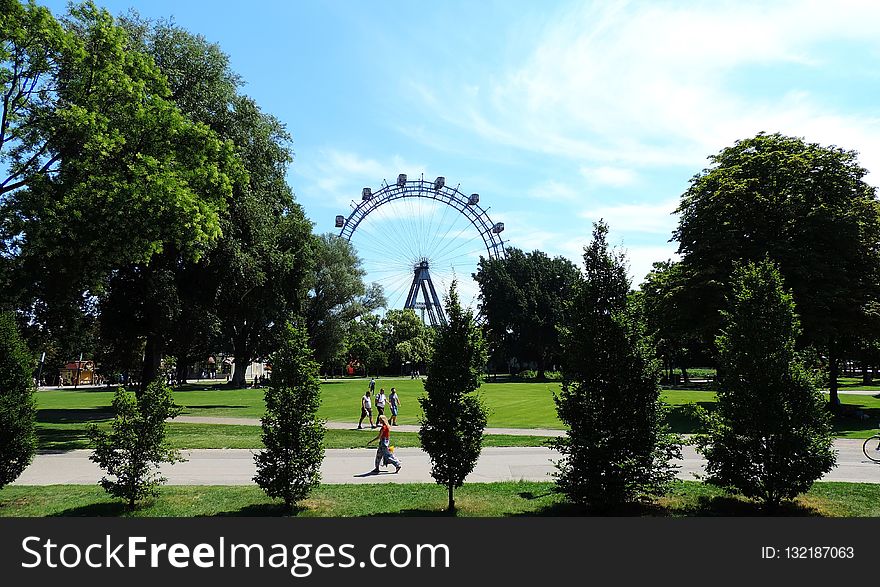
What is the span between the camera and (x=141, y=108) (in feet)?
64.1

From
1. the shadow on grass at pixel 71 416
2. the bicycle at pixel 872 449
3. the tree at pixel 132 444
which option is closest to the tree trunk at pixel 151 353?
the shadow on grass at pixel 71 416

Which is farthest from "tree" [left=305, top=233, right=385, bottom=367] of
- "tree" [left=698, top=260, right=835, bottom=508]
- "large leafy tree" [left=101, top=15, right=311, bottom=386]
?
"tree" [left=698, top=260, right=835, bottom=508]

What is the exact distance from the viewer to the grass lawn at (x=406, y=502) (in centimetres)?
1078

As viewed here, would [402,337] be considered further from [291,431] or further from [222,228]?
[291,431]

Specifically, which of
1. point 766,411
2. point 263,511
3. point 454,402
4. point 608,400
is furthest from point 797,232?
point 263,511

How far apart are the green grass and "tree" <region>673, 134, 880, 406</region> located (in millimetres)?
12201

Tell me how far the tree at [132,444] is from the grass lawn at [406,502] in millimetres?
464

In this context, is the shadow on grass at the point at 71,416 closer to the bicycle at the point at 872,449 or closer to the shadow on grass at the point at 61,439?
the shadow on grass at the point at 61,439

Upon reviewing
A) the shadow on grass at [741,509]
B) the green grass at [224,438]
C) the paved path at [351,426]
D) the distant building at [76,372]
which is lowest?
the distant building at [76,372]

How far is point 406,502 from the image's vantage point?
38.1ft

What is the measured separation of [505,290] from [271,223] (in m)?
49.6

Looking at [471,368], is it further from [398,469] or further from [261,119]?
[261,119]

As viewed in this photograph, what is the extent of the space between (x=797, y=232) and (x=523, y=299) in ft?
164
